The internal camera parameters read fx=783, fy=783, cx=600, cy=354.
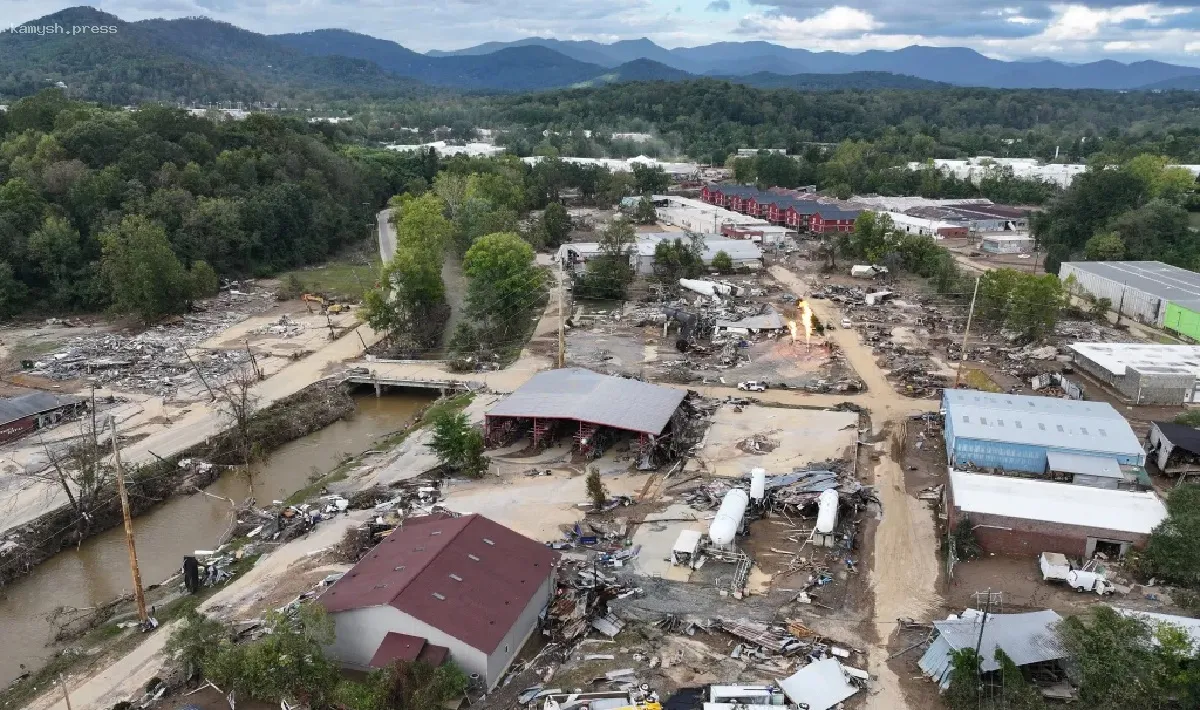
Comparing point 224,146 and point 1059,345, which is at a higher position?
point 224,146

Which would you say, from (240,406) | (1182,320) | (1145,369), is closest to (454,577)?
(240,406)

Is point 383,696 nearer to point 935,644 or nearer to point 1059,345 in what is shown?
point 935,644

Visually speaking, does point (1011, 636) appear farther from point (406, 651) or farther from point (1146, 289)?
point (1146, 289)

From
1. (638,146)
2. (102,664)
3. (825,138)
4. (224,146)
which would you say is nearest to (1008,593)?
(102,664)

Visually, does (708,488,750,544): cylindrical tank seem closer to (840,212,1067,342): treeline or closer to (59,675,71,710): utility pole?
(59,675,71,710): utility pole

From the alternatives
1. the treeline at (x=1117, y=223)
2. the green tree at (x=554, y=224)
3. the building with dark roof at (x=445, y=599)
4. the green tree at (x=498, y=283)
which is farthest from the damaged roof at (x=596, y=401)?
the treeline at (x=1117, y=223)
